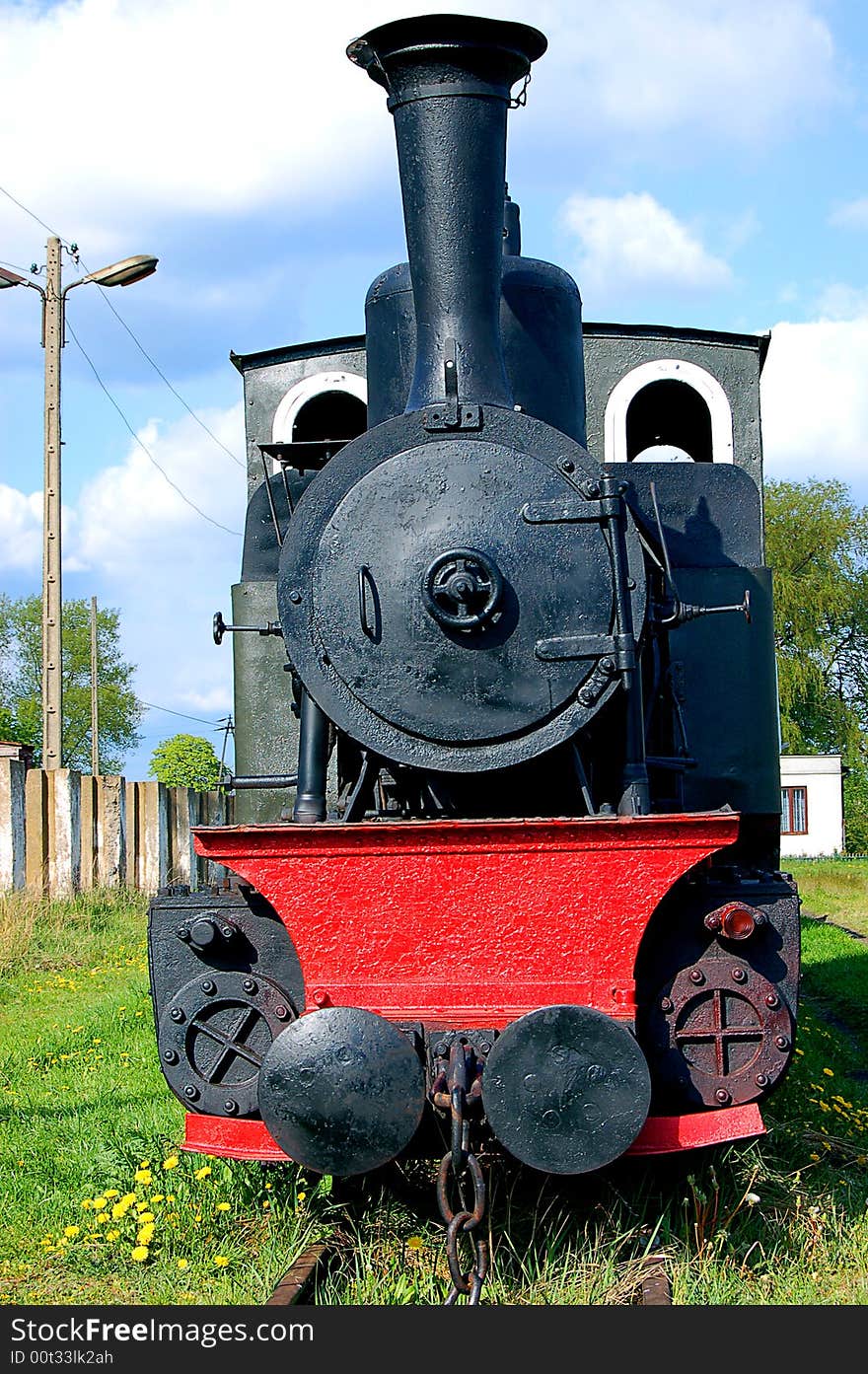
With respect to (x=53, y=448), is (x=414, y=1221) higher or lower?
lower

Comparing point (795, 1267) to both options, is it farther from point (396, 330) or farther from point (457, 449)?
point (396, 330)

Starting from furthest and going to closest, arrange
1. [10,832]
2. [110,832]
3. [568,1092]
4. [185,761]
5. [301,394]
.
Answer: [185,761], [110,832], [10,832], [301,394], [568,1092]

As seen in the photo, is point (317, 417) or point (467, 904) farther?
point (317, 417)

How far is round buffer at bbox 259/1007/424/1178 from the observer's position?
3564mm

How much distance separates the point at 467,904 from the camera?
12.6 ft

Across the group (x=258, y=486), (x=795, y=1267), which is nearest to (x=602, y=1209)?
(x=795, y=1267)

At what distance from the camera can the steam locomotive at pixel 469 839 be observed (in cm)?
361

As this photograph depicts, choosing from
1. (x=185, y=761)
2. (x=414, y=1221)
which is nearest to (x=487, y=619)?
(x=414, y=1221)

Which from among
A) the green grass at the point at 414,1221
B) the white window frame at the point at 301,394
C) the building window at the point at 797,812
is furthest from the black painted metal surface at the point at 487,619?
the building window at the point at 797,812

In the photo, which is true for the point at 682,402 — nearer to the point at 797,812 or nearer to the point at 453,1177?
the point at 453,1177

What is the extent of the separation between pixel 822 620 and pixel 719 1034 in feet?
140

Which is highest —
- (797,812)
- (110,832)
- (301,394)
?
(301,394)

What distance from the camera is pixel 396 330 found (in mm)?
5125

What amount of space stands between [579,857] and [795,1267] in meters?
1.36
